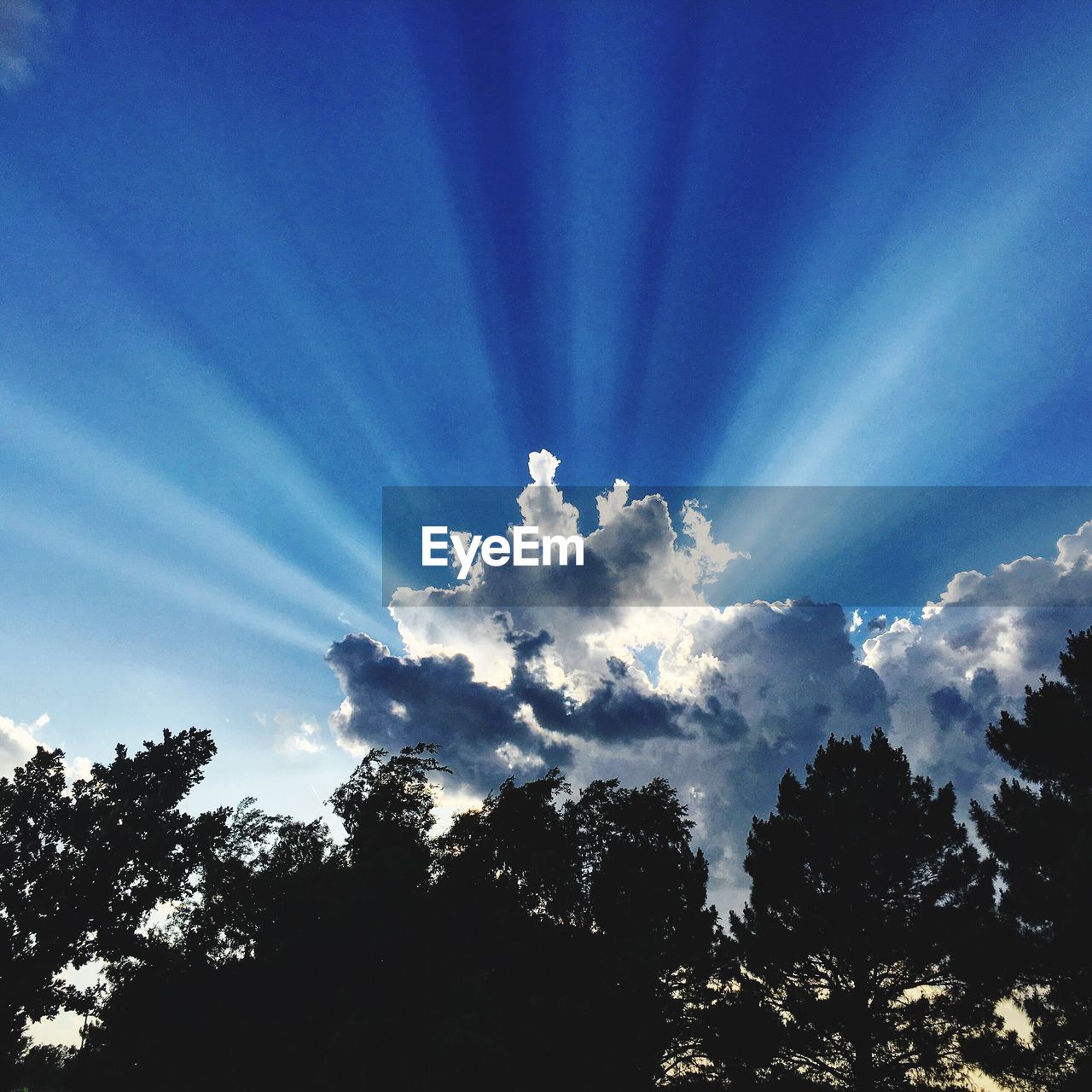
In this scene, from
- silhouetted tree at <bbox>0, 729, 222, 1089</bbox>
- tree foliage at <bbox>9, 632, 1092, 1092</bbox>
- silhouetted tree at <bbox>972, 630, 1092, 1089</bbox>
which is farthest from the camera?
silhouetted tree at <bbox>0, 729, 222, 1089</bbox>

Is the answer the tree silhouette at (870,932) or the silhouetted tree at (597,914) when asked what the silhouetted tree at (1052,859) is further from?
the silhouetted tree at (597,914)

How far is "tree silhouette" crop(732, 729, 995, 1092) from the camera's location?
2209 cm

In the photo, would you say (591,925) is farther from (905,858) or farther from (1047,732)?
(1047,732)

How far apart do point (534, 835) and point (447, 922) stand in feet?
19.2

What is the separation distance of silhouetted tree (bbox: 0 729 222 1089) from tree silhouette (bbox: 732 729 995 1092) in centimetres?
3332

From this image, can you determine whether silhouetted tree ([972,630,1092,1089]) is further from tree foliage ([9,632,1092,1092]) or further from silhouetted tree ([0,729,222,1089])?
silhouetted tree ([0,729,222,1089])

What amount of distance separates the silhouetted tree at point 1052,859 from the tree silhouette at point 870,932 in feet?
5.26

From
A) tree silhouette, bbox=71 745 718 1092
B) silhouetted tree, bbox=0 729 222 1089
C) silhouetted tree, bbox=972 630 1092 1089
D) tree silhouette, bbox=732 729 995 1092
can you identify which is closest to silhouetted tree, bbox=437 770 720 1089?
tree silhouette, bbox=71 745 718 1092

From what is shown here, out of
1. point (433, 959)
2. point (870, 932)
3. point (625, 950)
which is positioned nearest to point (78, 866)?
point (433, 959)

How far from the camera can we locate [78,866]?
35.7 m

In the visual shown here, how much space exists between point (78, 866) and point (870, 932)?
43.2m

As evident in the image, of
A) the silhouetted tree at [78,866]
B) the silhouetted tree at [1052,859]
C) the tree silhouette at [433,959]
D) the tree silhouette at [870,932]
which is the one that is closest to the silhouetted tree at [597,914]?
the tree silhouette at [433,959]

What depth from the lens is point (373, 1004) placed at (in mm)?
22719

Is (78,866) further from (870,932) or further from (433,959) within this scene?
(870,932)
